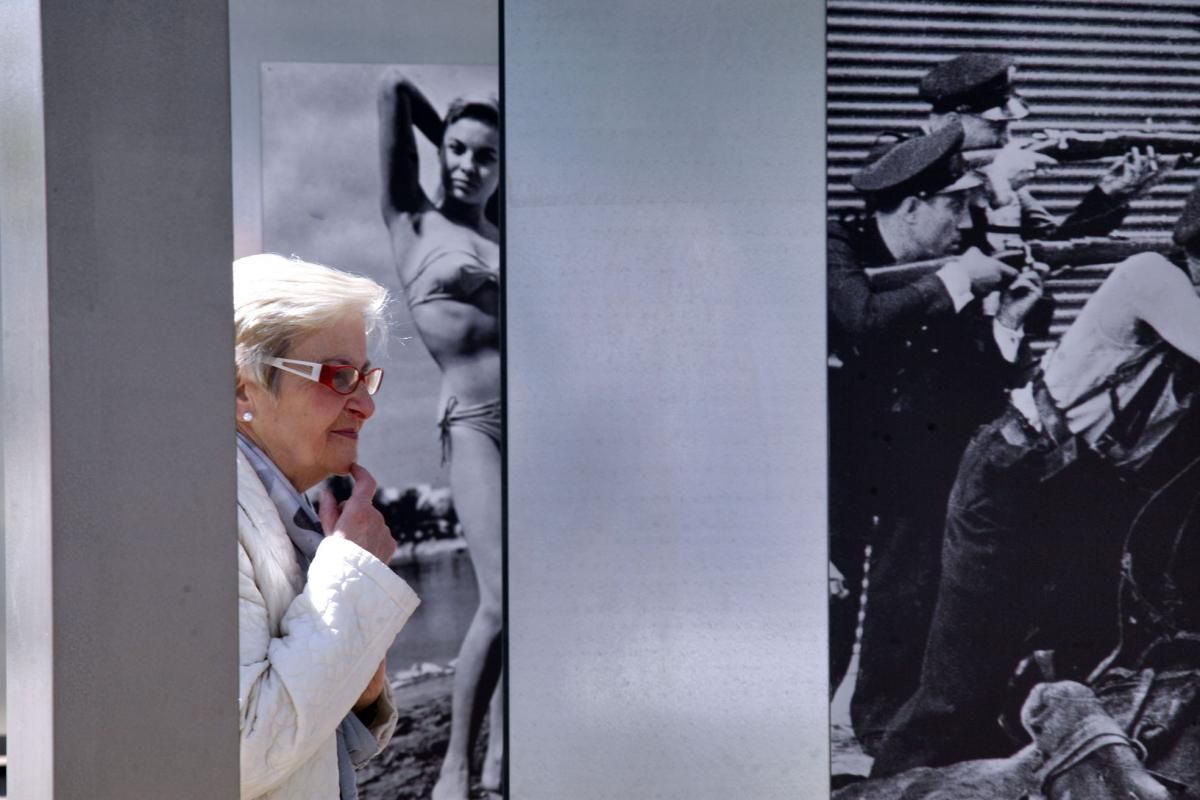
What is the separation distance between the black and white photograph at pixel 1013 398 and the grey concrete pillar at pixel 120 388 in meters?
2.23

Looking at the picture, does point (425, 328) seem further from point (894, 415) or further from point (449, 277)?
point (894, 415)

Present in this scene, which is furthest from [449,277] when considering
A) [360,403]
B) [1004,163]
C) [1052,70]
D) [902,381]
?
[360,403]

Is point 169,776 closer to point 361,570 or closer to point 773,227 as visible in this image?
point 361,570

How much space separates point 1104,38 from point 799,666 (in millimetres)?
1587

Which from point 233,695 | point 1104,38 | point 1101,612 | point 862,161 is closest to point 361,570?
point 233,695

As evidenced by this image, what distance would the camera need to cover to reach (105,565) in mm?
988

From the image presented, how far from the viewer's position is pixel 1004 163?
3.19 meters

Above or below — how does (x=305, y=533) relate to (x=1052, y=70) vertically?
below

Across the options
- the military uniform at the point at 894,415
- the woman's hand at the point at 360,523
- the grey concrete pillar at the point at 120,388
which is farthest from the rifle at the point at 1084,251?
the grey concrete pillar at the point at 120,388

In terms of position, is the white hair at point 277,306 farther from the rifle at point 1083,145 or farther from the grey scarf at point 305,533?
the rifle at point 1083,145

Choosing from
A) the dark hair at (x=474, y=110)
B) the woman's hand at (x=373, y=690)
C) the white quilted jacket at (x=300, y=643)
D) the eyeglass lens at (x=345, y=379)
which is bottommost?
the woman's hand at (x=373, y=690)

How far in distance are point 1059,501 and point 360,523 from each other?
1.94 metres

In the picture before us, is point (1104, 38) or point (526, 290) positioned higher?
point (1104, 38)

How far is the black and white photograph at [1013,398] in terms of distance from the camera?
3.12 meters
